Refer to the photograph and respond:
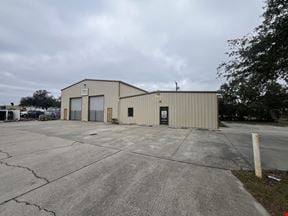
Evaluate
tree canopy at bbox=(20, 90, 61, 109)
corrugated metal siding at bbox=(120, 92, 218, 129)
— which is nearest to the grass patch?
corrugated metal siding at bbox=(120, 92, 218, 129)

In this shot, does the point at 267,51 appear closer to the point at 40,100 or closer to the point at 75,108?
the point at 75,108

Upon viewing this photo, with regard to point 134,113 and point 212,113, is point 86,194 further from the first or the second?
point 134,113

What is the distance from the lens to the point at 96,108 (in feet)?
78.0

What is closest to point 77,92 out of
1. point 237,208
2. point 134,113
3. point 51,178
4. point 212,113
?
point 134,113

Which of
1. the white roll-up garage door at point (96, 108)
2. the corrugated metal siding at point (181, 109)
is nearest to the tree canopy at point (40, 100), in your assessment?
the white roll-up garage door at point (96, 108)

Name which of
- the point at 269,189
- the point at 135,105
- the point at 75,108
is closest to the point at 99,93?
the point at 75,108

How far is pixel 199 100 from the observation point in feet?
48.7

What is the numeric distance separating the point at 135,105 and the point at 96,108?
7.62 metres

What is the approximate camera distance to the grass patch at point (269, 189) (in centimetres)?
262

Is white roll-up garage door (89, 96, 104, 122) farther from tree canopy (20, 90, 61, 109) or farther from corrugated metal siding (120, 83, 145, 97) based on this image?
tree canopy (20, 90, 61, 109)

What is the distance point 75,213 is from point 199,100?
46.0ft

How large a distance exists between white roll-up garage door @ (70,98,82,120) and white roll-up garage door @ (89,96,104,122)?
2.78 meters

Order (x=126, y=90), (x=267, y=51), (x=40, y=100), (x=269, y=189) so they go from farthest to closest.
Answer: (x=40, y=100)
(x=126, y=90)
(x=267, y=51)
(x=269, y=189)

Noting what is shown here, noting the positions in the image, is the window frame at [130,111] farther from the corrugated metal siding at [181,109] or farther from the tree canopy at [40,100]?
the tree canopy at [40,100]
